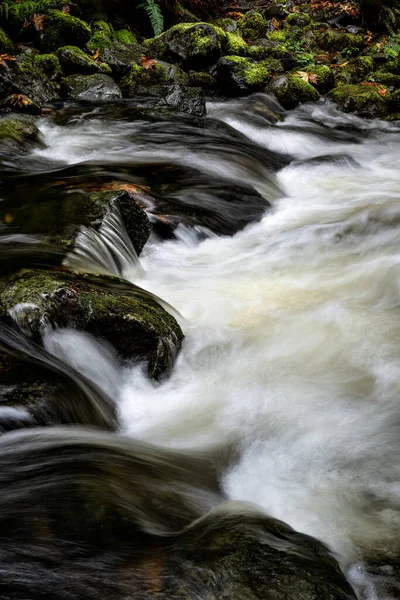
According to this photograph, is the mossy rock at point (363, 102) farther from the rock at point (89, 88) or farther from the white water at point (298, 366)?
the white water at point (298, 366)

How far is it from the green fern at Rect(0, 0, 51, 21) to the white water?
6651 mm

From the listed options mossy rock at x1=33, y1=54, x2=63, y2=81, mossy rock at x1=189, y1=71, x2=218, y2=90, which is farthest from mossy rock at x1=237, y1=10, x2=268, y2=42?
mossy rock at x1=33, y1=54, x2=63, y2=81

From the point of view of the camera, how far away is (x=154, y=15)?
1245cm

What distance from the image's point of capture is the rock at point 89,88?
31.2ft

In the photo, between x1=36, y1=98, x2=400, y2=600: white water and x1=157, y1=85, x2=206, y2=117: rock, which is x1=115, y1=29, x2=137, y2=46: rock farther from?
x1=36, y1=98, x2=400, y2=600: white water

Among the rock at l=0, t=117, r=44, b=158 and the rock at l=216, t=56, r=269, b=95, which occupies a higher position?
the rock at l=216, t=56, r=269, b=95

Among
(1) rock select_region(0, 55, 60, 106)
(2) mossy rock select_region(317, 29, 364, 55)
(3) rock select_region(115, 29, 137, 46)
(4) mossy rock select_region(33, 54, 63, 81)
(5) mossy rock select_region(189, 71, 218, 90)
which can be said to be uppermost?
(2) mossy rock select_region(317, 29, 364, 55)

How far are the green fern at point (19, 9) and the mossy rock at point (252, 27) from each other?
227 inches

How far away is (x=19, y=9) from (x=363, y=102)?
6787 millimetres

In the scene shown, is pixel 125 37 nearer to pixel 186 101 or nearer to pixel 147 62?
pixel 147 62

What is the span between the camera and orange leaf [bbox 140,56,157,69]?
10530 millimetres

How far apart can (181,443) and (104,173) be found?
12.2 ft

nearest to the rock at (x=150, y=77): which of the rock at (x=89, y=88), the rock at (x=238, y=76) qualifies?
the rock at (x=89, y=88)

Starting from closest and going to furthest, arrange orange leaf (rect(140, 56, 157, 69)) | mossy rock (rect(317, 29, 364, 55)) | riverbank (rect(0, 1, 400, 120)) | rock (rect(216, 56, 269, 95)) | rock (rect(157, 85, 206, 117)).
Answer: rock (rect(157, 85, 206, 117))
riverbank (rect(0, 1, 400, 120))
orange leaf (rect(140, 56, 157, 69))
rock (rect(216, 56, 269, 95))
mossy rock (rect(317, 29, 364, 55))
